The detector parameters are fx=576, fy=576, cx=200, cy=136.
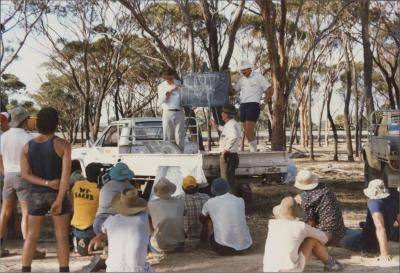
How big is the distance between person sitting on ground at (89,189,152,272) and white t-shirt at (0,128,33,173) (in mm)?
1693

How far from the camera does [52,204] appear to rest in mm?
5168

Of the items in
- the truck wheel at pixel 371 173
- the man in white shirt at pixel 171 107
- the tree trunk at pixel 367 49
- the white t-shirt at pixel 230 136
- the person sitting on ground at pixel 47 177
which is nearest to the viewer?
the person sitting on ground at pixel 47 177

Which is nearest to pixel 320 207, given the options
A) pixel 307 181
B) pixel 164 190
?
pixel 307 181

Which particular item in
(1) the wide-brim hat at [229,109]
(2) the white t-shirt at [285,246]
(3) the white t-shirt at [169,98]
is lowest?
(2) the white t-shirt at [285,246]

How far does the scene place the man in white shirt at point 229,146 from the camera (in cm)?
839

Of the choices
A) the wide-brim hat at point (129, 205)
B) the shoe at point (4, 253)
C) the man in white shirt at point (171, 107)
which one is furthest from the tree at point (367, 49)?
the wide-brim hat at point (129, 205)

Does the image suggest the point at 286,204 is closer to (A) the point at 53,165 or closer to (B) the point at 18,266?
(A) the point at 53,165

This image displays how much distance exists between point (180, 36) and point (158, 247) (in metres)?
21.7

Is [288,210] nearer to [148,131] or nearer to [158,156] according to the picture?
[158,156]

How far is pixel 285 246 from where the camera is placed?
16.5 feet

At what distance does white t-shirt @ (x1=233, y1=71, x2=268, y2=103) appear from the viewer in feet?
29.7

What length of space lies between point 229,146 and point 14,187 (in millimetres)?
3424

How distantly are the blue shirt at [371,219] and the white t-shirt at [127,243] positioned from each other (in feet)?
8.45

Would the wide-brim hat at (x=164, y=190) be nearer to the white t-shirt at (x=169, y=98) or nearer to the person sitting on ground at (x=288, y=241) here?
the person sitting on ground at (x=288, y=241)
